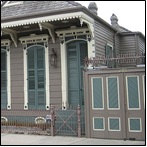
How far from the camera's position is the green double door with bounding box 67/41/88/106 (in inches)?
491

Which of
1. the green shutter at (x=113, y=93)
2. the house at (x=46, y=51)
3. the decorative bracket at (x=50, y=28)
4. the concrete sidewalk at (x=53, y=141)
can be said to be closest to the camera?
the concrete sidewalk at (x=53, y=141)

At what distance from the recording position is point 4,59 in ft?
47.1

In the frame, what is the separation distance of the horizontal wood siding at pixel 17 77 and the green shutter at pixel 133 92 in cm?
611

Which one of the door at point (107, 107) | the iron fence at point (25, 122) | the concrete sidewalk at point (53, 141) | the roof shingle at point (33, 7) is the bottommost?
the concrete sidewalk at point (53, 141)

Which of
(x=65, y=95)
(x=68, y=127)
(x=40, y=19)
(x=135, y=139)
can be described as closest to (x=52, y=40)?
(x=40, y=19)

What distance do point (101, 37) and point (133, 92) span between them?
420 cm

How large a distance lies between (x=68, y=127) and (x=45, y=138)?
3.22 feet

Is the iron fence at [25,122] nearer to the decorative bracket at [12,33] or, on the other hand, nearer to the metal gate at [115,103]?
the metal gate at [115,103]

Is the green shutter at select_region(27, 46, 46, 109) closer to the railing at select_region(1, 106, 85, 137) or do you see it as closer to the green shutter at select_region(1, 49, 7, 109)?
the railing at select_region(1, 106, 85, 137)

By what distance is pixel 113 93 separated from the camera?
9805mm

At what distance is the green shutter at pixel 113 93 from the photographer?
32.0 ft

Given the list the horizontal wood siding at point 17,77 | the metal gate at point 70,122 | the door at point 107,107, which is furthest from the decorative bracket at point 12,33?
the door at point 107,107

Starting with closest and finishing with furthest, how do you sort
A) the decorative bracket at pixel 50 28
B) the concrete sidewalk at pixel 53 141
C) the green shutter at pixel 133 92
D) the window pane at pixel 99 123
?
the concrete sidewalk at pixel 53 141
the green shutter at pixel 133 92
the window pane at pixel 99 123
the decorative bracket at pixel 50 28

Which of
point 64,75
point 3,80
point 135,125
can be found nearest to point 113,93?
point 135,125
